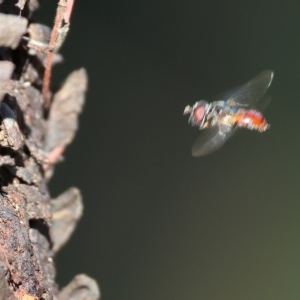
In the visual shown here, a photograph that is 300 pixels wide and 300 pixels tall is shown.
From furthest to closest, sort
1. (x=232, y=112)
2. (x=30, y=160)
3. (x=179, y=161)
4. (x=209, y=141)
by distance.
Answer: (x=179, y=161), (x=232, y=112), (x=209, y=141), (x=30, y=160)

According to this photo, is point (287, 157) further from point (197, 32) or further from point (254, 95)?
point (254, 95)

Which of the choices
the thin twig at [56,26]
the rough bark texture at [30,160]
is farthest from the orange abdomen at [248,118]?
the thin twig at [56,26]

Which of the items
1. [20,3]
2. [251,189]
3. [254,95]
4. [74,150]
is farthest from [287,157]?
[20,3]

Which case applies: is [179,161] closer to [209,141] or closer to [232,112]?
[232,112]

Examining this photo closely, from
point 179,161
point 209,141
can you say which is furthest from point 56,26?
point 179,161

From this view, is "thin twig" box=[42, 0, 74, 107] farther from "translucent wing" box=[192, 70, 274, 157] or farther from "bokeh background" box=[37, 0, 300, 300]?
"bokeh background" box=[37, 0, 300, 300]

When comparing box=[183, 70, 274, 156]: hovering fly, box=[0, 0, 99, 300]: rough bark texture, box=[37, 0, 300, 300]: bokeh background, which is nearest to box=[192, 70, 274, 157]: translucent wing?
box=[183, 70, 274, 156]: hovering fly
